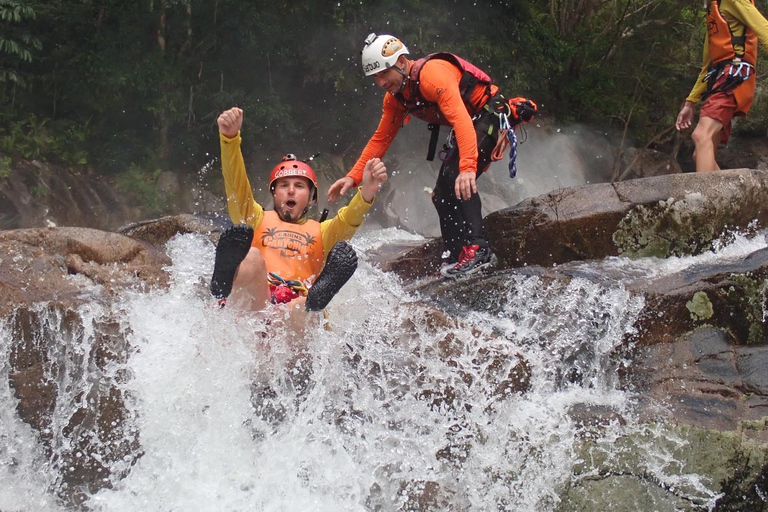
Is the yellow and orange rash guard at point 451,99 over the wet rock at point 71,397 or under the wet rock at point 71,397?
over

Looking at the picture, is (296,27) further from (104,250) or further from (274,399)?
(274,399)

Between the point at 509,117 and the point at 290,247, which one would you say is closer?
the point at 290,247

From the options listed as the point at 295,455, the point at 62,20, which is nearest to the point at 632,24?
the point at 62,20

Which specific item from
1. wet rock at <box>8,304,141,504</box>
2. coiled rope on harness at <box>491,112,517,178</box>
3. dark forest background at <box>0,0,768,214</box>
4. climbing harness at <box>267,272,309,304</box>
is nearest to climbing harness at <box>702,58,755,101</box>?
coiled rope on harness at <box>491,112,517,178</box>

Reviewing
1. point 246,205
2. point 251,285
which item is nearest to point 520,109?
point 246,205

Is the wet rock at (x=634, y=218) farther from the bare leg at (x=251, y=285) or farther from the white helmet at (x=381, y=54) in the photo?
the bare leg at (x=251, y=285)

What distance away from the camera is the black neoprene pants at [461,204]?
4934 millimetres

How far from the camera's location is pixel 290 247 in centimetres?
443

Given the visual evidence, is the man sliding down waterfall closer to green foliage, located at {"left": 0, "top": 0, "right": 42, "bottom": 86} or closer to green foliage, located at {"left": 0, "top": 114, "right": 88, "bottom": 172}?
green foliage, located at {"left": 0, "top": 0, "right": 42, "bottom": 86}

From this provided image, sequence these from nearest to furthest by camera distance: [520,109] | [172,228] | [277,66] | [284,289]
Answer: [284,289] < [520,109] < [172,228] < [277,66]

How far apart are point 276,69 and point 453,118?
7.16 m

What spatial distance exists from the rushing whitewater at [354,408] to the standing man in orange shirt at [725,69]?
76.9 inches

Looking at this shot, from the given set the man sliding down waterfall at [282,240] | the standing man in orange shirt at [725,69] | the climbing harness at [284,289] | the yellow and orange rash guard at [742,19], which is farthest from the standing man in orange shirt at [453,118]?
the yellow and orange rash guard at [742,19]

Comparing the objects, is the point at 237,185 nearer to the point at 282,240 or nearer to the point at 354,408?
the point at 282,240
